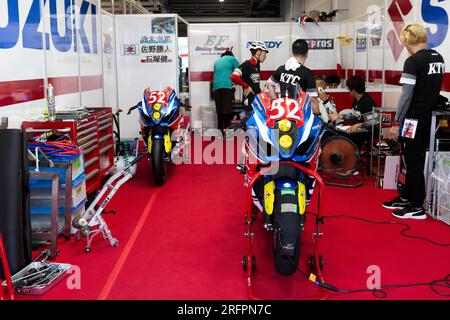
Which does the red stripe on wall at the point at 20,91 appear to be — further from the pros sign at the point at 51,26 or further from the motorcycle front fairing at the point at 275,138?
the motorcycle front fairing at the point at 275,138

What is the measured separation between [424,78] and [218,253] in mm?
2384

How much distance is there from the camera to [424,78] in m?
4.13

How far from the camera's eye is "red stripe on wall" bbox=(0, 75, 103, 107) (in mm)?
4008

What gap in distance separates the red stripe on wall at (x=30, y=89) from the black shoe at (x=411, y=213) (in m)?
3.65

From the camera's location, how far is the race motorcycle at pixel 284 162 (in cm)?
278

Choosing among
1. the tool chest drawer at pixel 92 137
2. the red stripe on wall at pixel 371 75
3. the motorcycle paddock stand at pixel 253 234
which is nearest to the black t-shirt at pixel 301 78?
the red stripe on wall at pixel 371 75

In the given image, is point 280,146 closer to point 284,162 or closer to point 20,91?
point 284,162

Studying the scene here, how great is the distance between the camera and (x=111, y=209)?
4.67 m

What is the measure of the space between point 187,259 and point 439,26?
13.3 ft

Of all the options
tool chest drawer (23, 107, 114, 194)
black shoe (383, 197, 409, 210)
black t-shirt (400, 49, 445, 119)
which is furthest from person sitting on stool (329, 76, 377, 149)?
tool chest drawer (23, 107, 114, 194)

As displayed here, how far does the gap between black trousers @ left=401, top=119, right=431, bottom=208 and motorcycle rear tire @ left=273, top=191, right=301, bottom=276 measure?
2.01 metres

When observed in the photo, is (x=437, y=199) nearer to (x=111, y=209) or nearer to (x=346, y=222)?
(x=346, y=222)

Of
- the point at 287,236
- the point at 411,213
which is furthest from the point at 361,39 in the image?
the point at 287,236
